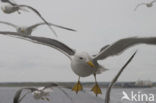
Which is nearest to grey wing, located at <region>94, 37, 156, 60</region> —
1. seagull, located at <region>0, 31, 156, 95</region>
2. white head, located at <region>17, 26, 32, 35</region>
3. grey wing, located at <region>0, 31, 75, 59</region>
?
seagull, located at <region>0, 31, 156, 95</region>

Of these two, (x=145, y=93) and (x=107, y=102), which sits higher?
(x=107, y=102)

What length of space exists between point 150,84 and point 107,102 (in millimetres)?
566

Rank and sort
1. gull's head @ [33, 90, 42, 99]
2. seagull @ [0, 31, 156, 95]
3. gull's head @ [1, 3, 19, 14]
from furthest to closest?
gull's head @ [33, 90, 42, 99]
gull's head @ [1, 3, 19, 14]
seagull @ [0, 31, 156, 95]

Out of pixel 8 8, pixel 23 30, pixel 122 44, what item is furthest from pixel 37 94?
pixel 122 44

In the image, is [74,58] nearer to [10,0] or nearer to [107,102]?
[107,102]

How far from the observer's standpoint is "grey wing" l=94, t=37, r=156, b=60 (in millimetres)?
856

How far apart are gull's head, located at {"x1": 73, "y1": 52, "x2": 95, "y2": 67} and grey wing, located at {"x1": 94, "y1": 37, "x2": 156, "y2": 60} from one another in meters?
0.04

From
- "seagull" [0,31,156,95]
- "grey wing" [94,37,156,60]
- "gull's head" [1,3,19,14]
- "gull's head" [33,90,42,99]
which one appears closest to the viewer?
"grey wing" [94,37,156,60]

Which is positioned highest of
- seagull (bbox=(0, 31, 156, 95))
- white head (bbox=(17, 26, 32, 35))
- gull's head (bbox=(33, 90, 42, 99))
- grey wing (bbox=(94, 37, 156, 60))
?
grey wing (bbox=(94, 37, 156, 60))

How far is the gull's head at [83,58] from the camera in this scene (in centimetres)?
118

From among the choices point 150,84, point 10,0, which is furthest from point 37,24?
point 150,84

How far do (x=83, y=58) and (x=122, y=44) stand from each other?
254 mm

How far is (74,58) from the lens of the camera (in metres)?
1.23

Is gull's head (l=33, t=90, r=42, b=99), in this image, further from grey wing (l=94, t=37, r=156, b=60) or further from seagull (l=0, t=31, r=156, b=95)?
grey wing (l=94, t=37, r=156, b=60)
